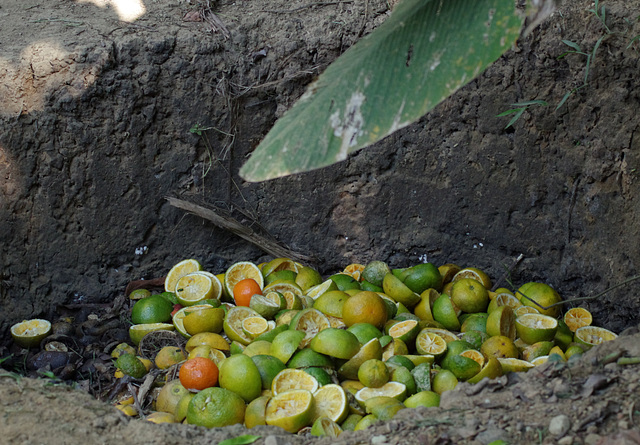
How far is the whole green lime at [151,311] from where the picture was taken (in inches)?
131

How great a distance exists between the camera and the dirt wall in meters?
3.22

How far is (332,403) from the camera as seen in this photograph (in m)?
2.38

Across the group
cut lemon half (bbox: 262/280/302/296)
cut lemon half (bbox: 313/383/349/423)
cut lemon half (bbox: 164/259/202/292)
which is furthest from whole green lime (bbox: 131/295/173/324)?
cut lemon half (bbox: 313/383/349/423)

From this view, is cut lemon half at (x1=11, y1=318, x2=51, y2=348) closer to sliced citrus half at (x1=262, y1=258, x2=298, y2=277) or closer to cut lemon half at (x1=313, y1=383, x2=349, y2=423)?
sliced citrus half at (x1=262, y1=258, x2=298, y2=277)

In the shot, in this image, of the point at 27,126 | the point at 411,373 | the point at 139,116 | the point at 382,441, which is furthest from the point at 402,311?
the point at 27,126

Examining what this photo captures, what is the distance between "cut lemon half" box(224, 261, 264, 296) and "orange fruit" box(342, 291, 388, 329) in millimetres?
873

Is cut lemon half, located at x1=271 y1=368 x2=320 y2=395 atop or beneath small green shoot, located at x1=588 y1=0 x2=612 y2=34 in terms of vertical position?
beneath

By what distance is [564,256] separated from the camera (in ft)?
11.4

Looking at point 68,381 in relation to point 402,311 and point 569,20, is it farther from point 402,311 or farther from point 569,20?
point 569,20

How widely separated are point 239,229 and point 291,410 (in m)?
1.75

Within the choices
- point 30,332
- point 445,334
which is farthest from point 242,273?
point 445,334

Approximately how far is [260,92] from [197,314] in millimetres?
1536

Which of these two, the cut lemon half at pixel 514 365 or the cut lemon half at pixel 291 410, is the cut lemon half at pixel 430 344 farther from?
the cut lemon half at pixel 291 410

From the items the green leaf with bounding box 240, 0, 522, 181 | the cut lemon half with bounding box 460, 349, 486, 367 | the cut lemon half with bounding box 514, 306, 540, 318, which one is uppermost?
the green leaf with bounding box 240, 0, 522, 181
